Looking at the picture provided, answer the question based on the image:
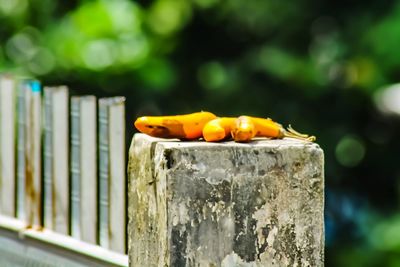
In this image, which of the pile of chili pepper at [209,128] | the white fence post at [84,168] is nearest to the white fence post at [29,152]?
the white fence post at [84,168]

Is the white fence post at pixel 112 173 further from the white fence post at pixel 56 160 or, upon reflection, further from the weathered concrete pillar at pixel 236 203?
the weathered concrete pillar at pixel 236 203

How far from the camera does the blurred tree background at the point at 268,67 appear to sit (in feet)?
29.3

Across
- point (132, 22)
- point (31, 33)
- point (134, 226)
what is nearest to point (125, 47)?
point (132, 22)

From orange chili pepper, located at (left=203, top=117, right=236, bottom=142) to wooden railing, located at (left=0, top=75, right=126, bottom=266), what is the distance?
2.28ft

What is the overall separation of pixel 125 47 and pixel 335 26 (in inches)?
69.6

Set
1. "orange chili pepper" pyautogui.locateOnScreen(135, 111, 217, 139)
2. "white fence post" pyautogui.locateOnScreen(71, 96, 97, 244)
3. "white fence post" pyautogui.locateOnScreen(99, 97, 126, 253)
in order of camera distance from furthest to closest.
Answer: "white fence post" pyautogui.locateOnScreen(71, 96, 97, 244) < "white fence post" pyautogui.locateOnScreen(99, 97, 126, 253) < "orange chili pepper" pyautogui.locateOnScreen(135, 111, 217, 139)

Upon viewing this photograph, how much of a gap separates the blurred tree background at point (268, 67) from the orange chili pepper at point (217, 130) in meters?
5.21

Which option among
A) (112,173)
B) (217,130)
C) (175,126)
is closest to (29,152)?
(112,173)

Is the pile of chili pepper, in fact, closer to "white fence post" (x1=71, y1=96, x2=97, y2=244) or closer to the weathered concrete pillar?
the weathered concrete pillar

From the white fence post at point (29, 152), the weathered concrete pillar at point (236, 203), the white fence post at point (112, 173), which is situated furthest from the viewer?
the white fence post at point (29, 152)

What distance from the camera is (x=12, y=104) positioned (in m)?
4.82

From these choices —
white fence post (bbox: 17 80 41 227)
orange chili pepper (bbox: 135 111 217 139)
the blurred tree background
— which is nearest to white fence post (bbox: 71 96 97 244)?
white fence post (bbox: 17 80 41 227)

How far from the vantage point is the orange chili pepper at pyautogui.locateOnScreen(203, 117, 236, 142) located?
132 inches

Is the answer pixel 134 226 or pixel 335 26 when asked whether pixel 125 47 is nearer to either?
pixel 335 26
